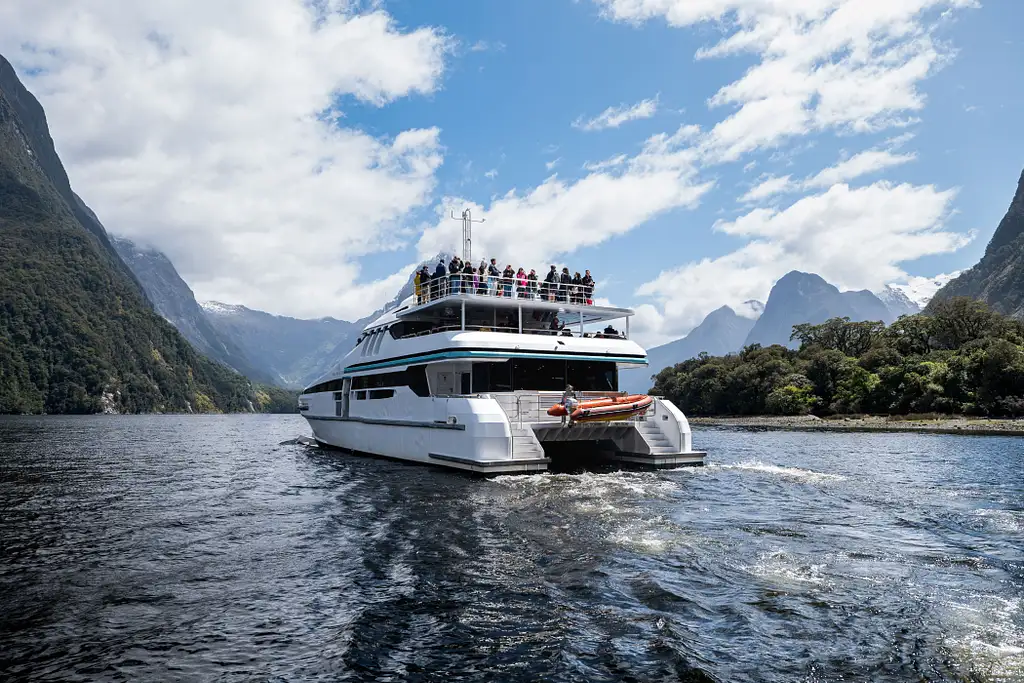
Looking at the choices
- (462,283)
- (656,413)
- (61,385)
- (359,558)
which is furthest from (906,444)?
(61,385)

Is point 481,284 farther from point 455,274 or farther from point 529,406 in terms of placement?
point 529,406

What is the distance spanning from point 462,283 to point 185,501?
39.1 feet

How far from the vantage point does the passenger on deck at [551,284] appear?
2784cm

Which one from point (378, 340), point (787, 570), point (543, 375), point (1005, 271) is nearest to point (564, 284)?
point (543, 375)

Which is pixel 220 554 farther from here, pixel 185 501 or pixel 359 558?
pixel 185 501

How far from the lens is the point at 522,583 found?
1048cm

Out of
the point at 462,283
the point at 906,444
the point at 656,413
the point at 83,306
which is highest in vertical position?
the point at 83,306

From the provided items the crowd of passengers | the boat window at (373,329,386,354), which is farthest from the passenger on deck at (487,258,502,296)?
the boat window at (373,329,386,354)

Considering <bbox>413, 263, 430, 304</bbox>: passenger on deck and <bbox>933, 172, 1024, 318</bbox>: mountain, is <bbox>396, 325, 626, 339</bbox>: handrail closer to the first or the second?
<bbox>413, 263, 430, 304</bbox>: passenger on deck

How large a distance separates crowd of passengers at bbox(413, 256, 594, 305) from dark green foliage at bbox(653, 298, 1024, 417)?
52.7 meters

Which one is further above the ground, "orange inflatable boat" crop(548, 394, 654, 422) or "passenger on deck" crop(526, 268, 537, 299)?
"passenger on deck" crop(526, 268, 537, 299)

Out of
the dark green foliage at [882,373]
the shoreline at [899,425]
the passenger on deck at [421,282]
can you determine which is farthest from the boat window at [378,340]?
the dark green foliage at [882,373]

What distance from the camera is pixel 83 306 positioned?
19762 centimetres

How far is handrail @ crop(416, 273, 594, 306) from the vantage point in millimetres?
26203
